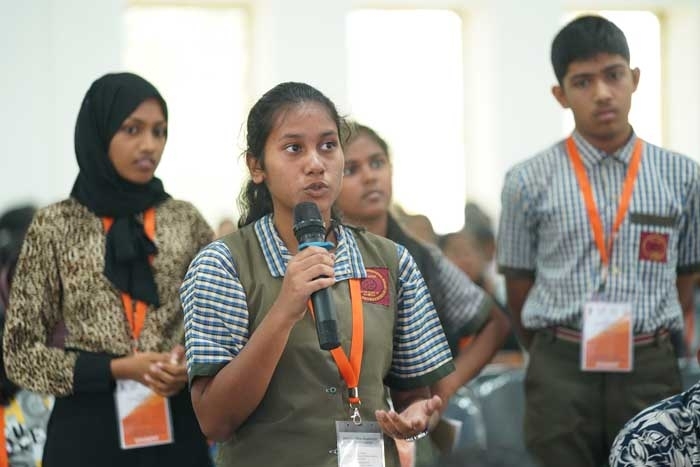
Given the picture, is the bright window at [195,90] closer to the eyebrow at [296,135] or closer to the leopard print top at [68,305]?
the leopard print top at [68,305]

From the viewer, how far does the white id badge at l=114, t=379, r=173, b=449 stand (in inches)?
117

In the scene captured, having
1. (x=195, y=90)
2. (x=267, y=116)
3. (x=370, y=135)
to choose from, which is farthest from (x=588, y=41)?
(x=195, y=90)

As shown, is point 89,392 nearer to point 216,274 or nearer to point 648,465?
point 216,274

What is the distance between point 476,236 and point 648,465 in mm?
4215

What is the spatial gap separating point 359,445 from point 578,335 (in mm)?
1379

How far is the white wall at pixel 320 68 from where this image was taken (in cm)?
784

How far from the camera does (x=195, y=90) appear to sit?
8.36 meters

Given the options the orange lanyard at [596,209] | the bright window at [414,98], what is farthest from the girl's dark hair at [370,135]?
the bright window at [414,98]

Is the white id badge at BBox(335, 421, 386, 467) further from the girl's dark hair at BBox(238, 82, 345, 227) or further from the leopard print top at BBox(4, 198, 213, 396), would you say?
the leopard print top at BBox(4, 198, 213, 396)

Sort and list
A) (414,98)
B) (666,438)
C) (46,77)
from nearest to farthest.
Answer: (666,438), (46,77), (414,98)

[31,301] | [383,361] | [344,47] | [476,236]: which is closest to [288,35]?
[344,47]

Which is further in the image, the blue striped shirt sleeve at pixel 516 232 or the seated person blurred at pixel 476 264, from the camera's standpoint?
the seated person blurred at pixel 476 264

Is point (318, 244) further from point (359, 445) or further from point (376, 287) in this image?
point (359, 445)

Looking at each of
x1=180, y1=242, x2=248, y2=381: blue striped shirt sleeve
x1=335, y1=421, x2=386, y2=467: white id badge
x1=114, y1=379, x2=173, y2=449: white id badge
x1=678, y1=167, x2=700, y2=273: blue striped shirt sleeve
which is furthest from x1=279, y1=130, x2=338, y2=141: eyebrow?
x1=678, y1=167, x2=700, y2=273: blue striped shirt sleeve
